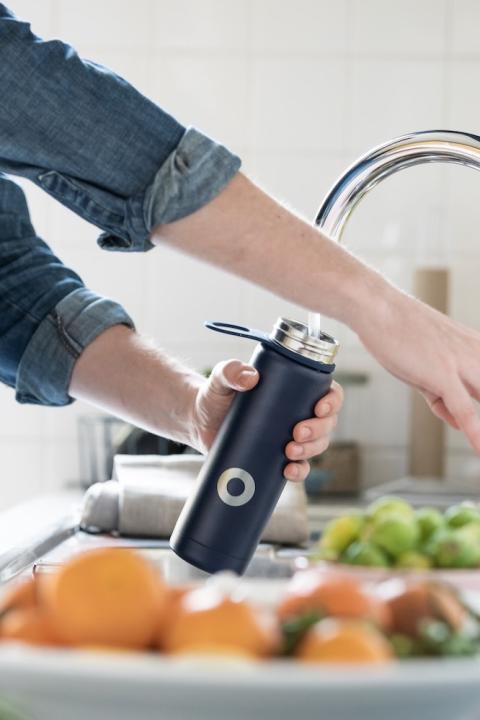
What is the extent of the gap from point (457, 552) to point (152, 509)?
25.4 inches

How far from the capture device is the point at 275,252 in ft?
2.63

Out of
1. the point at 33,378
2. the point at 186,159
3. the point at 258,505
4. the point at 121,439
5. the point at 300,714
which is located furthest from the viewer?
the point at 121,439

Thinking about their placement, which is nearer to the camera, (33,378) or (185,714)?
(185,714)

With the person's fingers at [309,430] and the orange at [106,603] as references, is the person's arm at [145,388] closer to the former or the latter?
the person's fingers at [309,430]

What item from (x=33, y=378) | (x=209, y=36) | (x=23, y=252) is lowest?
(x=33, y=378)

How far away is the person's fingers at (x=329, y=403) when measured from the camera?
3.12 feet

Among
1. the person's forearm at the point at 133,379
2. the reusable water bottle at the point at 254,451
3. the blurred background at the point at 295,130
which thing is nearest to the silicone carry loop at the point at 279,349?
the reusable water bottle at the point at 254,451

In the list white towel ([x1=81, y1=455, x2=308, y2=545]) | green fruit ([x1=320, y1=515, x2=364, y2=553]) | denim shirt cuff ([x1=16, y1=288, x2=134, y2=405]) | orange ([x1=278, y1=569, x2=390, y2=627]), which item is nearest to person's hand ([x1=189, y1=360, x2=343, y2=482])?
green fruit ([x1=320, y1=515, x2=364, y2=553])

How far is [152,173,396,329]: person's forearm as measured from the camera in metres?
0.80

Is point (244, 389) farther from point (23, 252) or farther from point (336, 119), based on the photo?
point (336, 119)

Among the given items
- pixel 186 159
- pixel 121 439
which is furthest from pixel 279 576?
pixel 121 439

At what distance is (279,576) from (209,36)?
181cm

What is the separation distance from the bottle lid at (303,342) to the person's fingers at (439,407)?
0.09 m

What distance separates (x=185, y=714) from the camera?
15.6 inches
